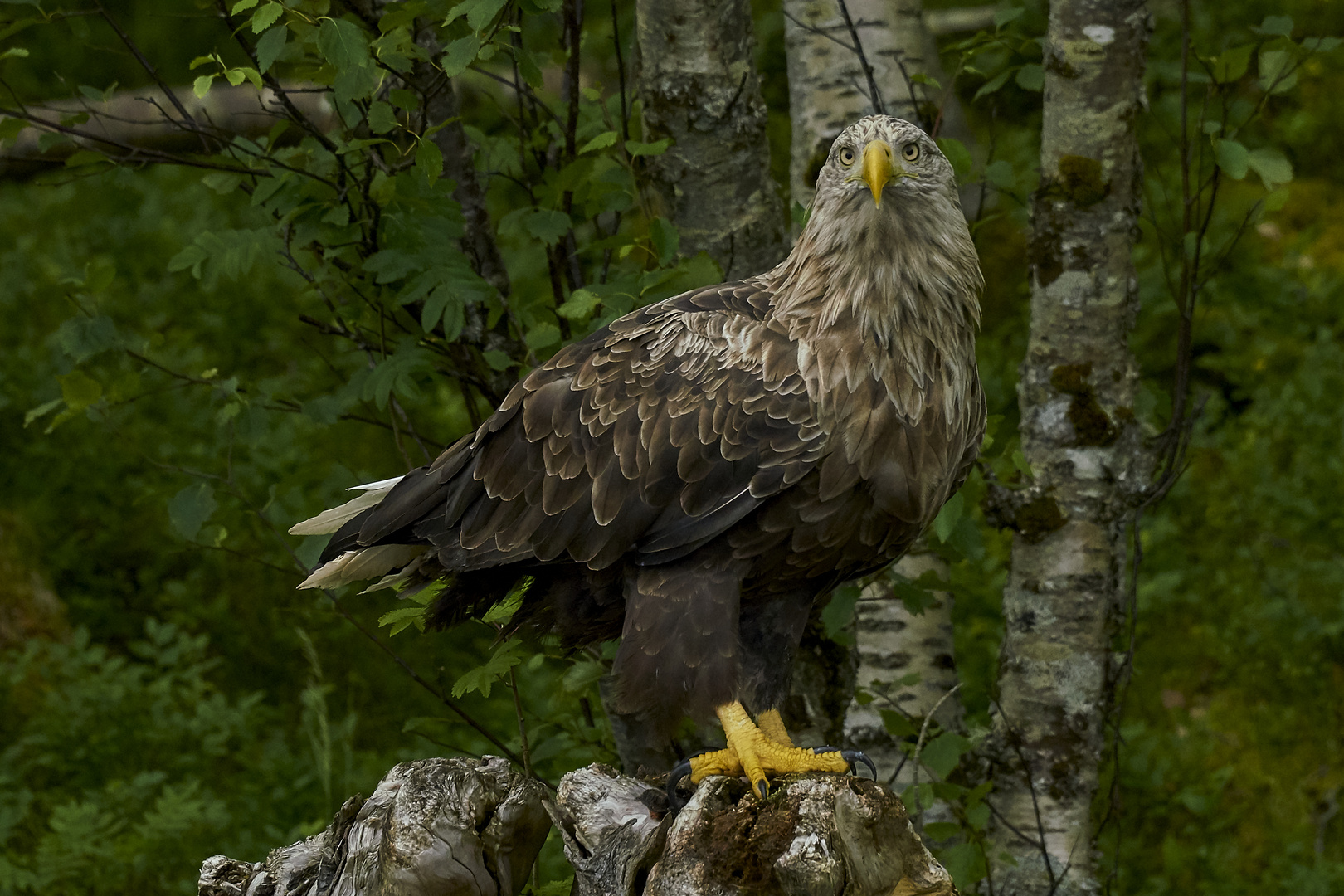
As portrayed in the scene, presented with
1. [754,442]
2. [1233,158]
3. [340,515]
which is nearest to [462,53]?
[754,442]

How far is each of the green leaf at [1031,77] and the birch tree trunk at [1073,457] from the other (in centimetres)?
11

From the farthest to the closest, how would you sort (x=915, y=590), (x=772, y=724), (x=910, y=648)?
(x=910, y=648) → (x=915, y=590) → (x=772, y=724)

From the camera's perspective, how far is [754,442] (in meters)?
2.79

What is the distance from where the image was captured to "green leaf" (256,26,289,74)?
2902 millimetres

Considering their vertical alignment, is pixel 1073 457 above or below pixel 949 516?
below

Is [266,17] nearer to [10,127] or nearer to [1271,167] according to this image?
[10,127]

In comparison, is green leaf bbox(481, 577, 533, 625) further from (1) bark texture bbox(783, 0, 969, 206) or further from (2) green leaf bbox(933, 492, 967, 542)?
(1) bark texture bbox(783, 0, 969, 206)

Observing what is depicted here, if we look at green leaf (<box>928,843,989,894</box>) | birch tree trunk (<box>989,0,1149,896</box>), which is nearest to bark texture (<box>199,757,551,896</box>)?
green leaf (<box>928,843,989,894</box>)

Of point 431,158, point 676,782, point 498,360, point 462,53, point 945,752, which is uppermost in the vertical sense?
point 462,53

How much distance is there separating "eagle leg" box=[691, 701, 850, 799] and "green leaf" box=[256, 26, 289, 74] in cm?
175

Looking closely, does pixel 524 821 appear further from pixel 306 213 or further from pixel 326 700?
pixel 326 700

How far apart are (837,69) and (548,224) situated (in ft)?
4.12

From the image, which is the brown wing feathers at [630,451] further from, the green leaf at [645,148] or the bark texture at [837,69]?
the bark texture at [837,69]

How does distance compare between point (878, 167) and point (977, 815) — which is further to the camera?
point (977, 815)
